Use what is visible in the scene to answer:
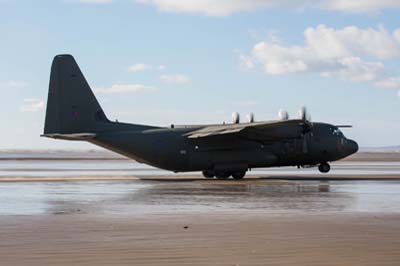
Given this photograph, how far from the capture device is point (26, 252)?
11570mm

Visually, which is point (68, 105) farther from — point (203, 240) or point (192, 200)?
point (203, 240)

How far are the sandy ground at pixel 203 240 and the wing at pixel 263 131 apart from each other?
20843 mm

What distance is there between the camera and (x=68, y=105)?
130 ft

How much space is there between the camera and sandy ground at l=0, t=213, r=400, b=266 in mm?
10945

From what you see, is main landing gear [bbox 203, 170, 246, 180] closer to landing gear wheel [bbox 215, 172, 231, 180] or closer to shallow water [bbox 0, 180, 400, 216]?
landing gear wheel [bbox 215, 172, 231, 180]

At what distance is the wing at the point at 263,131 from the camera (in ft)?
127

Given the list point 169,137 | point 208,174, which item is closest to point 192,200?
point 169,137

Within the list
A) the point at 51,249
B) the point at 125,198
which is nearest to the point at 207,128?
the point at 125,198

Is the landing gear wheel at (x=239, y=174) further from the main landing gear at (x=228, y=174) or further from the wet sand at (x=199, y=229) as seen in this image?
the wet sand at (x=199, y=229)

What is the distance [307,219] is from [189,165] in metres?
23.3

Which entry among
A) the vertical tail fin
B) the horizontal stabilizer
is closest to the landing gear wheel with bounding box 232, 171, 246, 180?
the vertical tail fin

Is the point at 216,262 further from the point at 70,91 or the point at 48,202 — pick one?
the point at 70,91

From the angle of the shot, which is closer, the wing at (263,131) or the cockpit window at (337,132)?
the wing at (263,131)

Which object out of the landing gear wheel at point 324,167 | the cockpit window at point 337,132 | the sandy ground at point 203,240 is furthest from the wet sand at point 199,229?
the landing gear wheel at point 324,167
